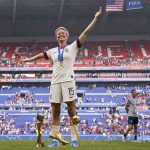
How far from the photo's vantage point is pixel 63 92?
8.52 m

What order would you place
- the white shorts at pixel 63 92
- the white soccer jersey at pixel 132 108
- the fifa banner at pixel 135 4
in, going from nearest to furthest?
the white shorts at pixel 63 92, the white soccer jersey at pixel 132 108, the fifa banner at pixel 135 4

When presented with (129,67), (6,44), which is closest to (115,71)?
(129,67)

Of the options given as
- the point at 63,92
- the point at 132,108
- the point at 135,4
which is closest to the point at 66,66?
the point at 63,92

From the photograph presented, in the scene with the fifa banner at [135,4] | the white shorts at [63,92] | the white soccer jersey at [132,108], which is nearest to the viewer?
the white shorts at [63,92]

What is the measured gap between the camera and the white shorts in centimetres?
848

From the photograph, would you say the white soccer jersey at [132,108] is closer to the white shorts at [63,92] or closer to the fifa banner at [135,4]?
the white shorts at [63,92]

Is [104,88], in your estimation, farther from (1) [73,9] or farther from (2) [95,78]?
(1) [73,9]

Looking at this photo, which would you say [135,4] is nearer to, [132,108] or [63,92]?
[132,108]

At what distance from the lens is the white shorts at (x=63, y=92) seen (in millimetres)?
8484

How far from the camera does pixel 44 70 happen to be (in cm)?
4959

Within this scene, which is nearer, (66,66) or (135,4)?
(66,66)

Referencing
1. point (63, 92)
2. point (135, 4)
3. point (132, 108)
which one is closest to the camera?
point (63, 92)

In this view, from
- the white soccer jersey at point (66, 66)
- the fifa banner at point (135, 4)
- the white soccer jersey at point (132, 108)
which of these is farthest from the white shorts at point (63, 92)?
the fifa banner at point (135, 4)

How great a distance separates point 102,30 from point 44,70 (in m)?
9.98
